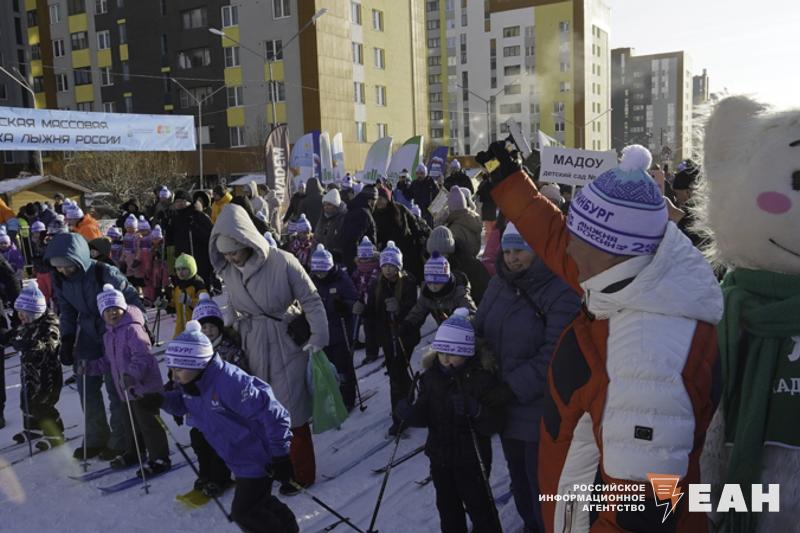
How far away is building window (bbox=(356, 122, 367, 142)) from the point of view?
43781 millimetres

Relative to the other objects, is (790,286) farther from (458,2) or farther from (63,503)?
(458,2)

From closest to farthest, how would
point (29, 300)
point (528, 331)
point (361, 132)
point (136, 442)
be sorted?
point (528, 331)
point (136, 442)
point (29, 300)
point (361, 132)

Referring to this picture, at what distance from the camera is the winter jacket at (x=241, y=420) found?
377 cm

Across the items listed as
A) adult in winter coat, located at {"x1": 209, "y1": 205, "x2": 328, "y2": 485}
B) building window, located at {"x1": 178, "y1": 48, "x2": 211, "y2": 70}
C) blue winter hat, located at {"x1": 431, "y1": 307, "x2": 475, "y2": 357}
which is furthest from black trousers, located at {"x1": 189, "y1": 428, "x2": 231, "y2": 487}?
building window, located at {"x1": 178, "y1": 48, "x2": 211, "y2": 70}

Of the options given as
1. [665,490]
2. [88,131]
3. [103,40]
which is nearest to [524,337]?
[665,490]

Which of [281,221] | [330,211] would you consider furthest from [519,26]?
[330,211]

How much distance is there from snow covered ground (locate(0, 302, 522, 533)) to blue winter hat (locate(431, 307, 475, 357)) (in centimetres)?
131

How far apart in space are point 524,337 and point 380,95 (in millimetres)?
44051

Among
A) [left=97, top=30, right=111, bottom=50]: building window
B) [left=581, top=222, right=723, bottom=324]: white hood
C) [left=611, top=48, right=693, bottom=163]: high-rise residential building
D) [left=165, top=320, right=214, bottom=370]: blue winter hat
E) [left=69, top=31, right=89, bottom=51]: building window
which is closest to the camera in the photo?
[left=581, top=222, right=723, bottom=324]: white hood

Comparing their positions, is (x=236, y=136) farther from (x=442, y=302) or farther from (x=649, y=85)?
(x=649, y=85)

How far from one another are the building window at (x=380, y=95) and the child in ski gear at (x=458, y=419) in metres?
43.3

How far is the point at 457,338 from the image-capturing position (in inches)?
145

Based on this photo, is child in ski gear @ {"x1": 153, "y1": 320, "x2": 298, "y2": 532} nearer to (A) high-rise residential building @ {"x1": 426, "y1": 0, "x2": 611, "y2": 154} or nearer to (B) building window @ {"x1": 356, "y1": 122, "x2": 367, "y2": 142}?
(B) building window @ {"x1": 356, "y1": 122, "x2": 367, "y2": 142}

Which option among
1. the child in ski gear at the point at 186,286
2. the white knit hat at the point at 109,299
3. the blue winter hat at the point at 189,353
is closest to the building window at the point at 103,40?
the child in ski gear at the point at 186,286
